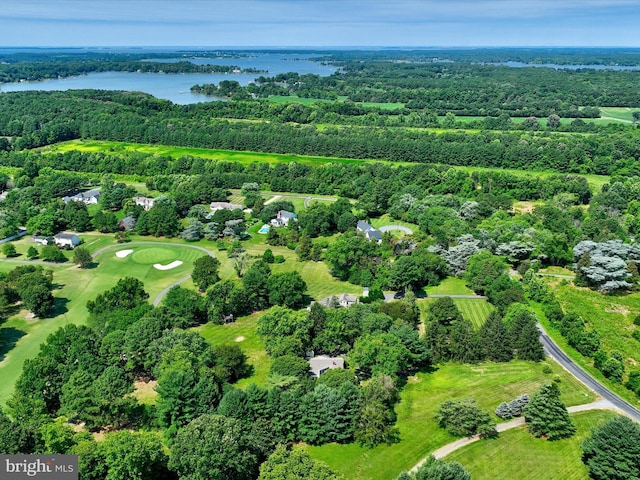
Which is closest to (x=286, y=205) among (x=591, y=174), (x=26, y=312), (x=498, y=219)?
(x=498, y=219)

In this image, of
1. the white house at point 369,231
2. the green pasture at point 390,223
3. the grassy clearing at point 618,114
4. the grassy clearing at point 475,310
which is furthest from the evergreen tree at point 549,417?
the grassy clearing at point 618,114

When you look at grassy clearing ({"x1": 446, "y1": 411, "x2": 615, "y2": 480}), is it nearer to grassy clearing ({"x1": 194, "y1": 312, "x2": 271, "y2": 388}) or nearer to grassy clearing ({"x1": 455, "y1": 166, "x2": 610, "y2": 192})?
grassy clearing ({"x1": 194, "y1": 312, "x2": 271, "y2": 388})

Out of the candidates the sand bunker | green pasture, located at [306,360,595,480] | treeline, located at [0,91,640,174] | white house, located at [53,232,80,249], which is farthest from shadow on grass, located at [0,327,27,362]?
treeline, located at [0,91,640,174]

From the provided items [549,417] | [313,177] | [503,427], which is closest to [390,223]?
[313,177]

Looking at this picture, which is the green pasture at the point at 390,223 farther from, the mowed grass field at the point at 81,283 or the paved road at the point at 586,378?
the paved road at the point at 586,378

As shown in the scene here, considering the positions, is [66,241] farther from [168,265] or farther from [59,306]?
[59,306]

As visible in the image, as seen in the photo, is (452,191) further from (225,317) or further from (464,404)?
(464,404)
